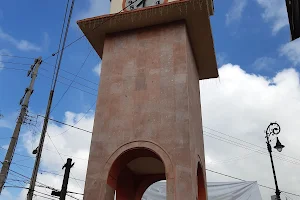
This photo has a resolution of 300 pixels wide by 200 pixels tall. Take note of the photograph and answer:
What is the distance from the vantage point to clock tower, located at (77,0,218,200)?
33.2 feet

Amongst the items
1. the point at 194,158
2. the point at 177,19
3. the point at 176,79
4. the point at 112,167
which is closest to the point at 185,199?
the point at 194,158

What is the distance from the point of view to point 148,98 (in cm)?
1126

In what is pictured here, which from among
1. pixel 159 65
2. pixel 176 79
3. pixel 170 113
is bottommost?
pixel 170 113

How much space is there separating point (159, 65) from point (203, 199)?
531 cm

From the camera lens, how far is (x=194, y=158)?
409 inches

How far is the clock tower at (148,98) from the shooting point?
33.2 feet

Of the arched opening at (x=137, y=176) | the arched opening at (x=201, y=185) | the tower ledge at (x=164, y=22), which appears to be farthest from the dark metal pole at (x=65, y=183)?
the tower ledge at (x=164, y=22)

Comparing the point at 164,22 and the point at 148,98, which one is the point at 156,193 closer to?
the point at 148,98

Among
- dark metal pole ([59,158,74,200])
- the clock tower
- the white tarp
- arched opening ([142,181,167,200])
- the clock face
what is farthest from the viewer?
arched opening ([142,181,167,200])

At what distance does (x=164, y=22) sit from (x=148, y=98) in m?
3.39

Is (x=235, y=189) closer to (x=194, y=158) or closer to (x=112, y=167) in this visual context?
(x=194, y=158)

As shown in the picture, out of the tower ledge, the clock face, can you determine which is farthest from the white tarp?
the clock face

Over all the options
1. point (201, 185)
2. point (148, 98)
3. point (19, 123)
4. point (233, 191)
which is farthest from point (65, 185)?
point (19, 123)

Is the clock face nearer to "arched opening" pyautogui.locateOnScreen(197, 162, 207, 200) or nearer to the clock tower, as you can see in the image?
the clock tower
